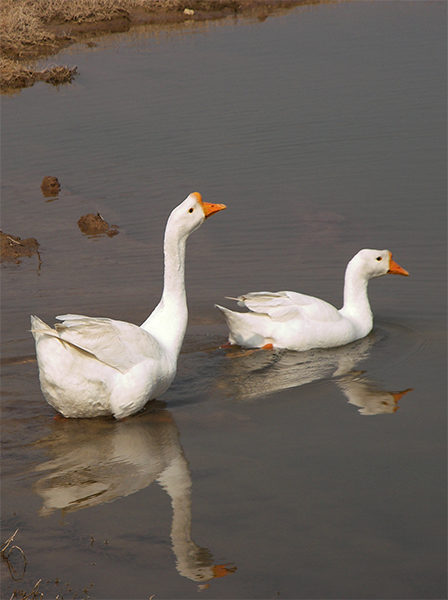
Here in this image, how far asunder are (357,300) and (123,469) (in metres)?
4.00

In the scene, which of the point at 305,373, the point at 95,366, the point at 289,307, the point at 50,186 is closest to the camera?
the point at 95,366

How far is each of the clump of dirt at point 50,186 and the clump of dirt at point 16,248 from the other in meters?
2.42

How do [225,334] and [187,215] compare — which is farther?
[225,334]

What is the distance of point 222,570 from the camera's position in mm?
4352

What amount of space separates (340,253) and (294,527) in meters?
6.05

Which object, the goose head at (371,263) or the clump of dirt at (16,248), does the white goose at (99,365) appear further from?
the clump of dirt at (16,248)

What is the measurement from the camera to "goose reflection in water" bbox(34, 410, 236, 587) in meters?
4.57

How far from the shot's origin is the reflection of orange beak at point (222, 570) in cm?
432

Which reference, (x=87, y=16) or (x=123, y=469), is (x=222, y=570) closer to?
(x=123, y=469)

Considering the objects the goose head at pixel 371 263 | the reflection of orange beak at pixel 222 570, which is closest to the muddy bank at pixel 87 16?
the goose head at pixel 371 263

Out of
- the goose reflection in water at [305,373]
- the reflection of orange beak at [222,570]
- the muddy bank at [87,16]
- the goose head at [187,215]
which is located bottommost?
Result: the goose reflection in water at [305,373]

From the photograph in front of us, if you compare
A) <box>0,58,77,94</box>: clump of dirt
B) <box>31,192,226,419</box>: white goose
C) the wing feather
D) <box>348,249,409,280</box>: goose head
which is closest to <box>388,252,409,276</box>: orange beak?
<box>348,249,409,280</box>: goose head

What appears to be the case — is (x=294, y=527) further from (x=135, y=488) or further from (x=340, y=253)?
(x=340, y=253)

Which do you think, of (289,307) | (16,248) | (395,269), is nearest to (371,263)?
(395,269)
